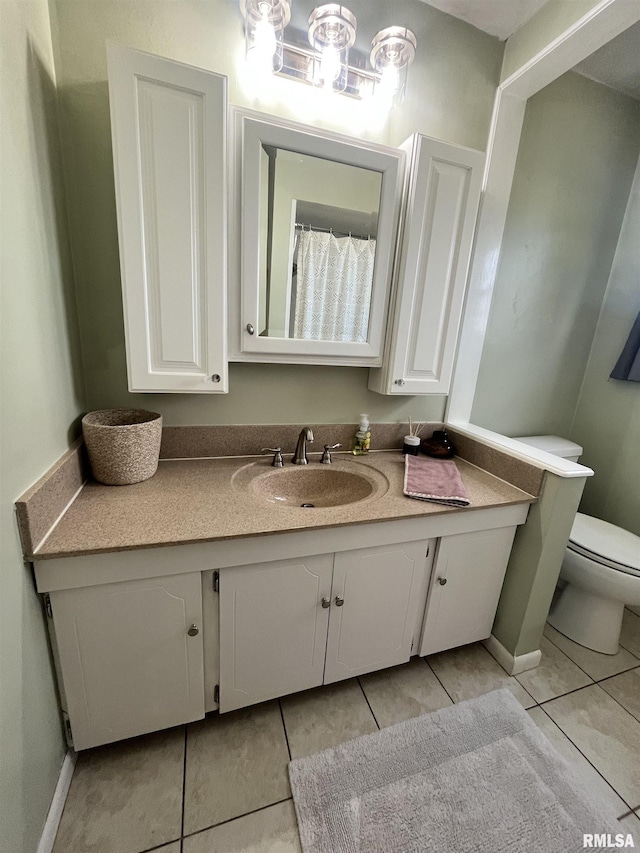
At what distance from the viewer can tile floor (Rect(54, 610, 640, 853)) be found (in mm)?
890

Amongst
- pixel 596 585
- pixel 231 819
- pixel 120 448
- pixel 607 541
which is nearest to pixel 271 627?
pixel 231 819

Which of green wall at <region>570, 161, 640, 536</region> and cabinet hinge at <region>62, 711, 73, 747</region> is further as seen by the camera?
green wall at <region>570, 161, 640, 536</region>

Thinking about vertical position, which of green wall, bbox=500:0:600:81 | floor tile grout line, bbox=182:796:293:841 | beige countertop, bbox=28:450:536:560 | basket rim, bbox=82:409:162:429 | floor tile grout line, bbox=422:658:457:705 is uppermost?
green wall, bbox=500:0:600:81

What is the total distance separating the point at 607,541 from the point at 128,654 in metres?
1.80

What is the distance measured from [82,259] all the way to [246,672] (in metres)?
1.33

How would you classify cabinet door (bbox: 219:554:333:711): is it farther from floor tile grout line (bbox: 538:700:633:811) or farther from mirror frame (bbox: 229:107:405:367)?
floor tile grout line (bbox: 538:700:633:811)

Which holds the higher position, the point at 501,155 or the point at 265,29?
Result: the point at 265,29

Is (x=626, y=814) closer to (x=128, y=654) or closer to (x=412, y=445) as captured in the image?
(x=412, y=445)

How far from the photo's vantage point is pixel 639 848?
3.01 feet

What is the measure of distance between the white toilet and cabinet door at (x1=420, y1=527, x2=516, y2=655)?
0.38 m

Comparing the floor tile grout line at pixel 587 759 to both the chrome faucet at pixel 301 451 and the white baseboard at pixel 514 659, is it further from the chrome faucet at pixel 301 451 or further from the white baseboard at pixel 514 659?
the chrome faucet at pixel 301 451

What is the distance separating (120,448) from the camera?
1020 millimetres

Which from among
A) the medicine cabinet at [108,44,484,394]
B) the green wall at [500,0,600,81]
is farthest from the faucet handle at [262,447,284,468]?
the green wall at [500,0,600,81]

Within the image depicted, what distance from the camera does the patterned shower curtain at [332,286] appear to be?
3.93 feet
